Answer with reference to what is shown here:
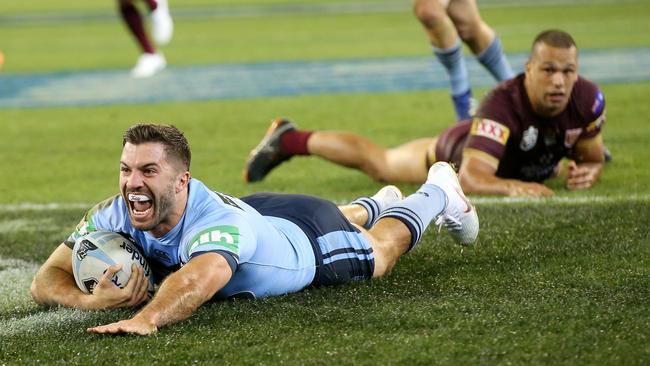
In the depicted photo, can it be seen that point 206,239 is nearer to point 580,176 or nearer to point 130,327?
point 130,327

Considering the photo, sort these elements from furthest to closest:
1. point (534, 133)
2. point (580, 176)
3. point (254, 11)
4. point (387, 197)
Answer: point (254, 11) → point (580, 176) → point (534, 133) → point (387, 197)

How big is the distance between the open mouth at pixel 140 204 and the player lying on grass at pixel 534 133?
2997mm

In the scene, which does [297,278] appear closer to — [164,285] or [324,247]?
[324,247]

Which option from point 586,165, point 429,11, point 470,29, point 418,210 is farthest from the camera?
point 470,29

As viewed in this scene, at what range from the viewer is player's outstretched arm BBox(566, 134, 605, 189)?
7.74 metres

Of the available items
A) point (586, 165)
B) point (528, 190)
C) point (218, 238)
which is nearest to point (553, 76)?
point (528, 190)

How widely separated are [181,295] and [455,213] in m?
1.71

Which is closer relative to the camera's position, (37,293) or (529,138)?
(37,293)

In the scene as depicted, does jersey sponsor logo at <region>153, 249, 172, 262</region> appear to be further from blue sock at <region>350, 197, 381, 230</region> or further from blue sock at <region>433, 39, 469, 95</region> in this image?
blue sock at <region>433, 39, 469, 95</region>

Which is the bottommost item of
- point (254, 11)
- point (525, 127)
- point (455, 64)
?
point (254, 11)

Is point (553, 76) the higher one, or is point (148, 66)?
point (553, 76)

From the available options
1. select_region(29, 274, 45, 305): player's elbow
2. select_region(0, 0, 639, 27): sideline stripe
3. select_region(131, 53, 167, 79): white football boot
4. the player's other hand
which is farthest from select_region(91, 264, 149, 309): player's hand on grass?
select_region(0, 0, 639, 27): sideline stripe

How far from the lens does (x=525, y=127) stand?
7582 mm

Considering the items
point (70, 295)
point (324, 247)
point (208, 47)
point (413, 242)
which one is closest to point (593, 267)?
point (413, 242)
